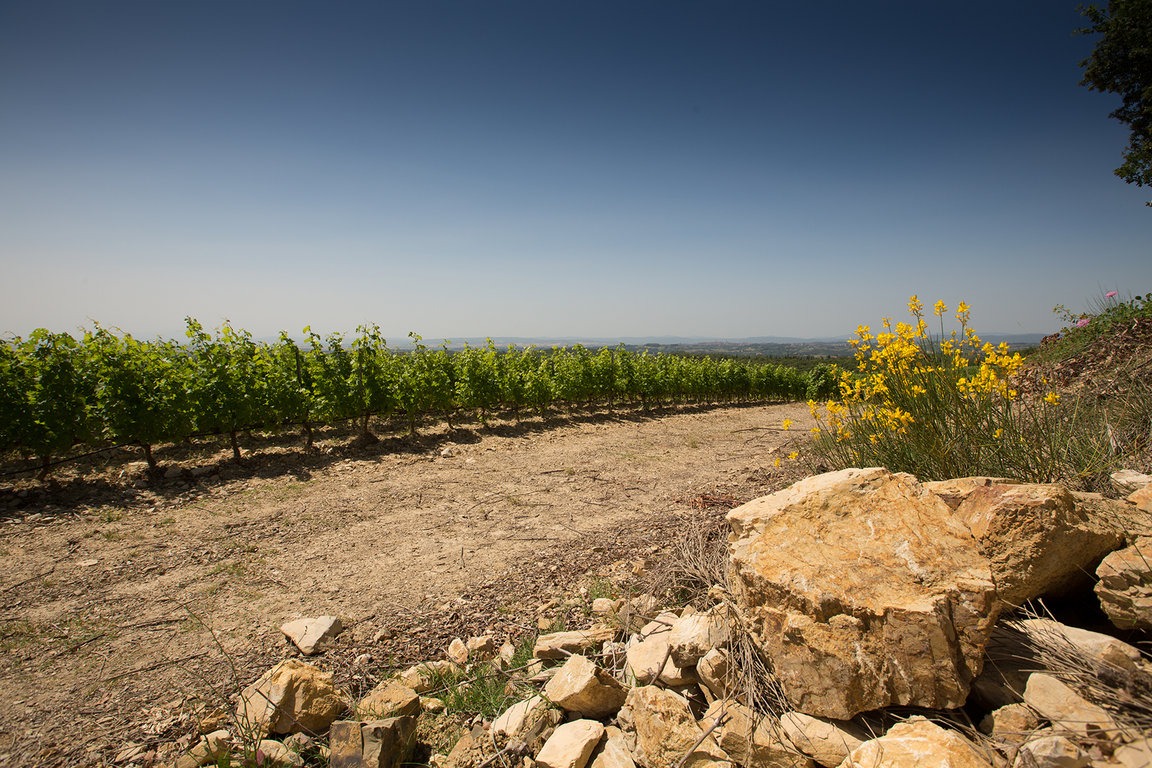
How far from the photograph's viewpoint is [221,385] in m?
9.10

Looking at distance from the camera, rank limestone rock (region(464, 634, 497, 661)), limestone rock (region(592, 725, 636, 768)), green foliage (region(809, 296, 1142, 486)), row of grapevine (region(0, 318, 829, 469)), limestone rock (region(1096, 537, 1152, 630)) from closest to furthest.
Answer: limestone rock (region(1096, 537, 1152, 630))
limestone rock (region(592, 725, 636, 768))
green foliage (region(809, 296, 1142, 486))
limestone rock (region(464, 634, 497, 661))
row of grapevine (region(0, 318, 829, 469))

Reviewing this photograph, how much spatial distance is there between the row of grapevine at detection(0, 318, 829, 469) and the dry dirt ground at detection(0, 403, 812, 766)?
0.94 m

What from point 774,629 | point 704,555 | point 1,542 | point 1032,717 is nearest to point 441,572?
point 704,555

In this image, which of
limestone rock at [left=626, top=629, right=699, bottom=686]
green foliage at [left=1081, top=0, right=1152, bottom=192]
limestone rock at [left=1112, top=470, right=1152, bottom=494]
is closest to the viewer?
limestone rock at [left=626, top=629, right=699, bottom=686]

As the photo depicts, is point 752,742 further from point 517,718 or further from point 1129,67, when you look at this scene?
point 1129,67

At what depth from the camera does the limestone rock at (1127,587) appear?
5.87ft

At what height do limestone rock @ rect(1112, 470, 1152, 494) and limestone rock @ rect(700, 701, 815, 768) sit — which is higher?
limestone rock @ rect(1112, 470, 1152, 494)

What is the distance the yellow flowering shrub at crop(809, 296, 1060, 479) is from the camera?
3.11 metres

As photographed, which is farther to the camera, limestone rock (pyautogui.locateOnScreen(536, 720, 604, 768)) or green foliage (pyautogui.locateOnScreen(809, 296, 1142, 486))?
green foliage (pyautogui.locateOnScreen(809, 296, 1142, 486))

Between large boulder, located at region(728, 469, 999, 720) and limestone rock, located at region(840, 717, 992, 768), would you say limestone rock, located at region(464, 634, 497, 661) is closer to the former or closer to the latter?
large boulder, located at region(728, 469, 999, 720)

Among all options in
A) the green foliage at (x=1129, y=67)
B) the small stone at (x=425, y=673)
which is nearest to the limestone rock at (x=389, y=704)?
the small stone at (x=425, y=673)

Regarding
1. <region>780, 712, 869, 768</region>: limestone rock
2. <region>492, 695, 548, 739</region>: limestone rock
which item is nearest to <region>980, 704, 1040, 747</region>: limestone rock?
<region>780, 712, 869, 768</region>: limestone rock

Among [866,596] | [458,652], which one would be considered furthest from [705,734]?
[458,652]

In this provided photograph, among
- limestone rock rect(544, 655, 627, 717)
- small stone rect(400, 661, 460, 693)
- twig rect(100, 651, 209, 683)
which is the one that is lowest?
twig rect(100, 651, 209, 683)
